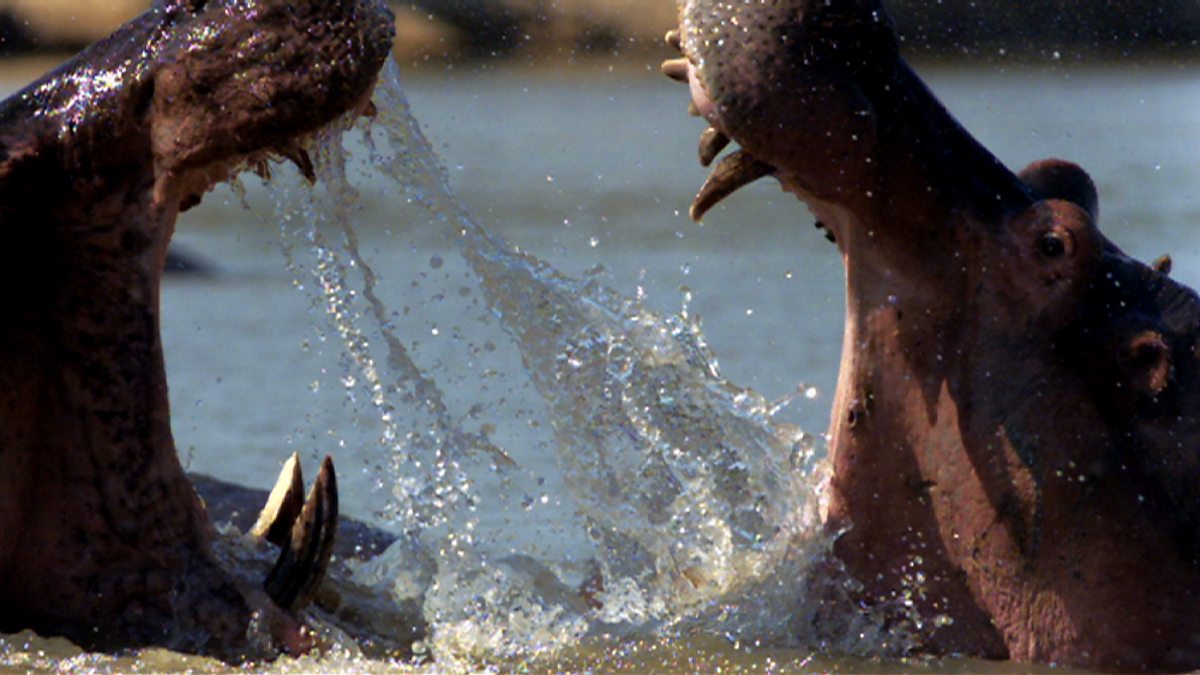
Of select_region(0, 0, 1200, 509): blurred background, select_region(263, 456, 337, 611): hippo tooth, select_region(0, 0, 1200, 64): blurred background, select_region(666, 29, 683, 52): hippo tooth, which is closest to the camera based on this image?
select_region(263, 456, 337, 611): hippo tooth

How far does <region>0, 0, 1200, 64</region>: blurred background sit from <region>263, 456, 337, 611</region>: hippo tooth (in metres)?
19.2

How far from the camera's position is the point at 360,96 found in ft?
10.2

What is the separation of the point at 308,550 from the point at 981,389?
1.13 m

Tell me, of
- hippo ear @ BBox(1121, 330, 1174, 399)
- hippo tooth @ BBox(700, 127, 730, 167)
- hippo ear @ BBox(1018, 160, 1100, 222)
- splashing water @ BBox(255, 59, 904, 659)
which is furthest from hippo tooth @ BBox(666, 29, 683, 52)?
hippo ear @ BBox(1121, 330, 1174, 399)

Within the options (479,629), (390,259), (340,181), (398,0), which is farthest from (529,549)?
(398,0)

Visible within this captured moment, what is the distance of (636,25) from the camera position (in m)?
30.6

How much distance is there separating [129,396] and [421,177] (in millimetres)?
988

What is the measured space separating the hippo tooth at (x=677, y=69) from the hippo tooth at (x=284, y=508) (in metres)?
0.90

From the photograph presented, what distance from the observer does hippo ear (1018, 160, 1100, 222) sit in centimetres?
366

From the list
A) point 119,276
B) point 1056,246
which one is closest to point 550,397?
point 1056,246

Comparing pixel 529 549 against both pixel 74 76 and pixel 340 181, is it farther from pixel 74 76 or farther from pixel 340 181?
pixel 74 76

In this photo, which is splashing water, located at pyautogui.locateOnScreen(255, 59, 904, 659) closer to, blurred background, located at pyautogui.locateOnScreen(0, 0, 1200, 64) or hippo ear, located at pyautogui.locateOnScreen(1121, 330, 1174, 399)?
hippo ear, located at pyautogui.locateOnScreen(1121, 330, 1174, 399)

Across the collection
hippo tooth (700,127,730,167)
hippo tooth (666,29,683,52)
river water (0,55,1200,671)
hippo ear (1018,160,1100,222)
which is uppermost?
hippo tooth (666,29,683,52)

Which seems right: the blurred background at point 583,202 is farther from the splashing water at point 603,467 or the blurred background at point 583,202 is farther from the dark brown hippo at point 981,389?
the dark brown hippo at point 981,389
